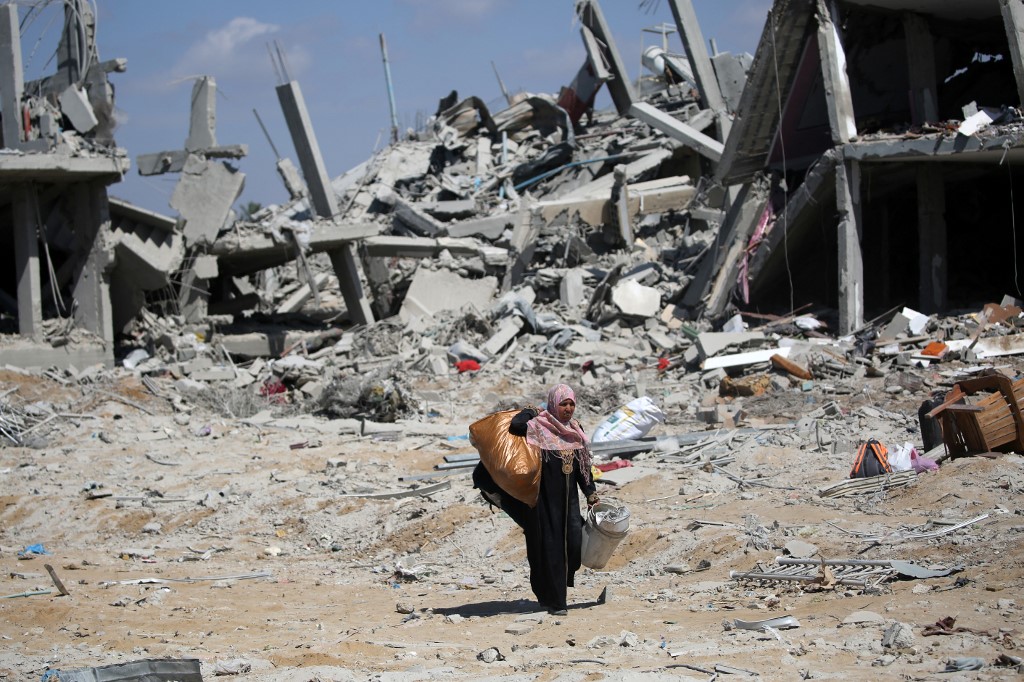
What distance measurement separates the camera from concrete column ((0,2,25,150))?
15.5 metres

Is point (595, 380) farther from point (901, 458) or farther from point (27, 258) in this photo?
point (27, 258)

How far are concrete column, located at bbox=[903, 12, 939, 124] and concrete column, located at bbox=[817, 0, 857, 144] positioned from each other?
1.09 meters

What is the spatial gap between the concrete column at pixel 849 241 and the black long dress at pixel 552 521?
8659 mm

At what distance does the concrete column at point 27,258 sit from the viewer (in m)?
14.7

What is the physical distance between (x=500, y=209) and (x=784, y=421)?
550 inches

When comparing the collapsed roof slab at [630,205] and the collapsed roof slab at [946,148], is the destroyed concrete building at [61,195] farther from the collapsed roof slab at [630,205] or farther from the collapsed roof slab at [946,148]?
the collapsed roof slab at [946,148]

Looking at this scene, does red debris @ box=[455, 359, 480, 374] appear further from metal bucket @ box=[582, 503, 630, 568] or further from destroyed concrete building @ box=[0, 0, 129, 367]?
metal bucket @ box=[582, 503, 630, 568]

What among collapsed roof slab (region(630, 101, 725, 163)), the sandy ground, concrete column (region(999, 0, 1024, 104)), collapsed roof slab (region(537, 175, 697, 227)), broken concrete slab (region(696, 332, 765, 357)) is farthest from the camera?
collapsed roof slab (region(537, 175, 697, 227))

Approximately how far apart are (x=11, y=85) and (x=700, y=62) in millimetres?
13124

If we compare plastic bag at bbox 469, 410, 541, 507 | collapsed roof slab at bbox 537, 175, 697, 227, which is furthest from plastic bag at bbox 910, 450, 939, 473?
collapsed roof slab at bbox 537, 175, 697, 227

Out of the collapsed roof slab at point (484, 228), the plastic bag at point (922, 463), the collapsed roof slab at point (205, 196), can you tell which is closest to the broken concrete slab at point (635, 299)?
the collapsed roof slab at point (484, 228)

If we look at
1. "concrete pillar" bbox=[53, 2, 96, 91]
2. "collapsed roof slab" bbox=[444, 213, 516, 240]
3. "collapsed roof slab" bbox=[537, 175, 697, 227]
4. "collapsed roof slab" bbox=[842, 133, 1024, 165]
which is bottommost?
"collapsed roof slab" bbox=[444, 213, 516, 240]

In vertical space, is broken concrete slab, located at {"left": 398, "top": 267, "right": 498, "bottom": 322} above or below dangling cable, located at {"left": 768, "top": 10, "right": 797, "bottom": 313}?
below

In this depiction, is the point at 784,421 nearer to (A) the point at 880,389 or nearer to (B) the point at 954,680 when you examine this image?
(A) the point at 880,389
